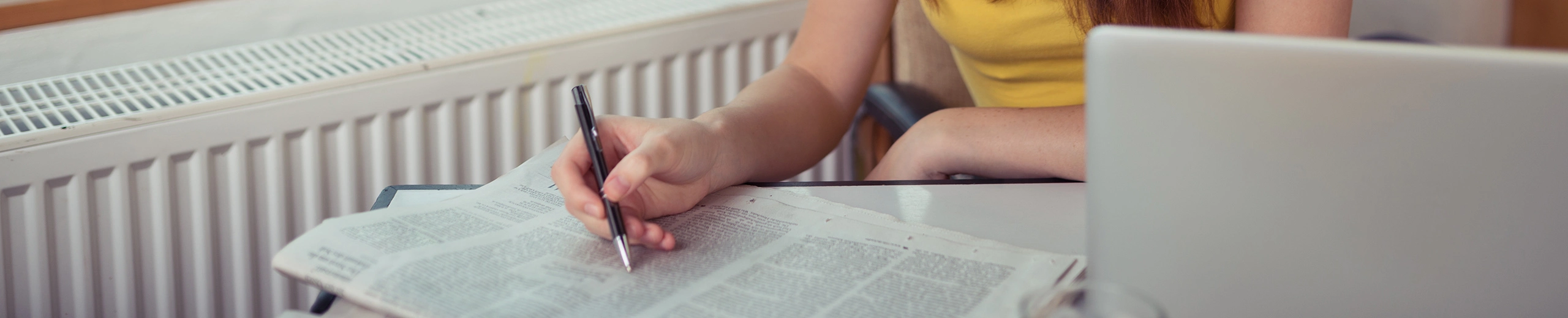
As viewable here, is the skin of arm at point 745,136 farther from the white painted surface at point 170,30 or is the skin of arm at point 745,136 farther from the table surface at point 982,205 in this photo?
the white painted surface at point 170,30

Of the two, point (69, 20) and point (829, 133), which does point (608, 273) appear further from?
point (69, 20)

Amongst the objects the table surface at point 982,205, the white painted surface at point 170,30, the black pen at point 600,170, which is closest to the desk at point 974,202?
the table surface at point 982,205

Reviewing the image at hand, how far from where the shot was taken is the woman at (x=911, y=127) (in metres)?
0.61

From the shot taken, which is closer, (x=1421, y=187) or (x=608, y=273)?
(x=1421, y=187)

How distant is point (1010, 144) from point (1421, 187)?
→ 0.38 meters

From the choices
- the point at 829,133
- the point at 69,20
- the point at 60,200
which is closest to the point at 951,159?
the point at 829,133

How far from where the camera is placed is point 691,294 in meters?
0.48

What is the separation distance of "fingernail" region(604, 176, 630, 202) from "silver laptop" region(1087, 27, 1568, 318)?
0.85 feet

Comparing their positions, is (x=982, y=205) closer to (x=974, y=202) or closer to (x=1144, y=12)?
(x=974, y=202)

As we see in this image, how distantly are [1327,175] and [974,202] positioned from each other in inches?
12.3

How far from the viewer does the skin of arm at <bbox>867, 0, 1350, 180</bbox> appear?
2.28 feet

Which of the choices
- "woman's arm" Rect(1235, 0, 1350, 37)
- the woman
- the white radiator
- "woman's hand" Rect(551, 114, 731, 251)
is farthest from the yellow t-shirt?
the white radiator

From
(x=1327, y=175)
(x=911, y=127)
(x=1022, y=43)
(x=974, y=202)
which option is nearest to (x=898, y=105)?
(x=1022, y=43)

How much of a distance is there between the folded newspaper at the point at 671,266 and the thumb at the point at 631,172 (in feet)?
0.10
